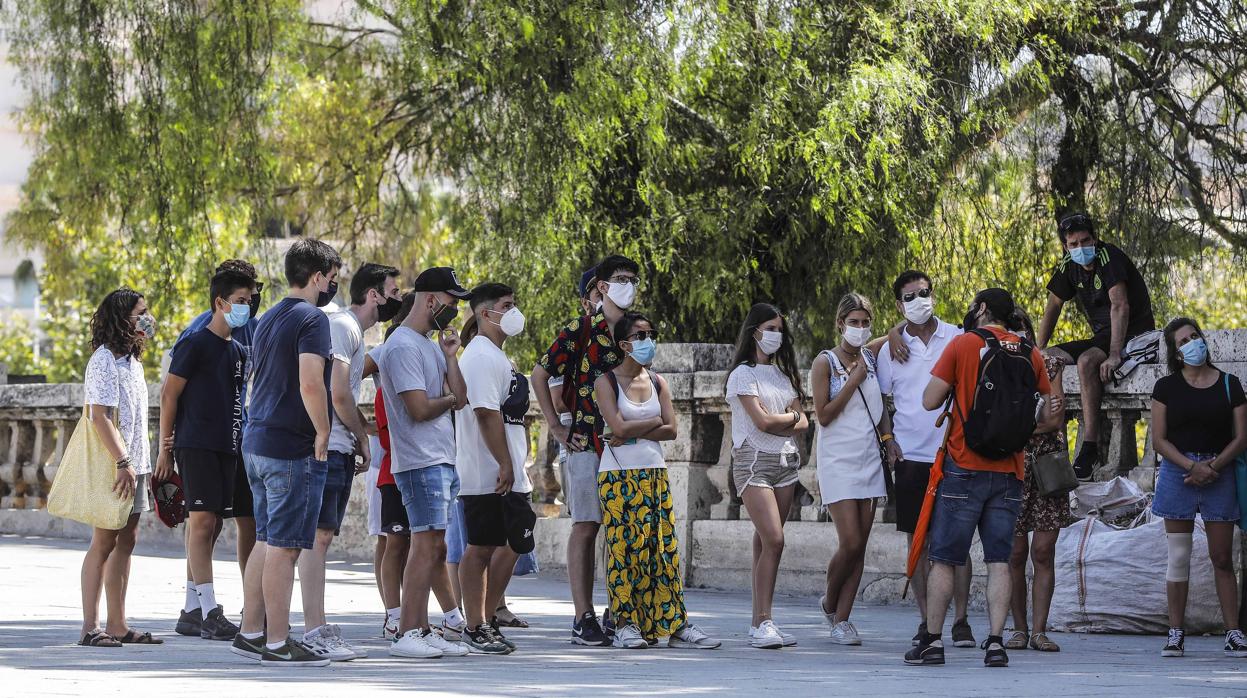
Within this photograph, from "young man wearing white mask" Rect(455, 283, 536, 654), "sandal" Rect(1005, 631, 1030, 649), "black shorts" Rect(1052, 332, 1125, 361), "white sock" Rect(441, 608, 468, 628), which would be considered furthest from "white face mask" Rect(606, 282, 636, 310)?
"black shorts" Rect(1052, 332, 1125, 361)

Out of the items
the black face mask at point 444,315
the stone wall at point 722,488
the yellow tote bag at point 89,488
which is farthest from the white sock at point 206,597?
the stone wall at point 722,488

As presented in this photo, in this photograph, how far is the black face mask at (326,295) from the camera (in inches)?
291

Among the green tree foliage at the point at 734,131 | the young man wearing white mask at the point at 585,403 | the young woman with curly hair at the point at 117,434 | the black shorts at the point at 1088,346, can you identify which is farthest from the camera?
the green tree foliage at the point at 734,131

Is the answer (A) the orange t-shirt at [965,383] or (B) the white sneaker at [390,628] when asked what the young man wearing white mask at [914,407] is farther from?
(B) the white sneaker at [390,628]

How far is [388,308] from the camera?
8.39 meters

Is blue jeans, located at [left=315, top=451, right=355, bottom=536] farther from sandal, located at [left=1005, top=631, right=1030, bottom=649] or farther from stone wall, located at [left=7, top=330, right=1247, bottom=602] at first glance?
stone wall, located at [left=7, top=330, right=1247, bottom=602]

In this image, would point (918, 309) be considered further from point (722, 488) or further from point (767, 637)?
point (722, 488)

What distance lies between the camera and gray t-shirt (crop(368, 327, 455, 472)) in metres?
7.54

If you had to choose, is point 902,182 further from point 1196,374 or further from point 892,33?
point 1196,374

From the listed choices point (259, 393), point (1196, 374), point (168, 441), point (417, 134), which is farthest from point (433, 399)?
point (417, 134)

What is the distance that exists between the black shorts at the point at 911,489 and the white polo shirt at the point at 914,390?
0.04m

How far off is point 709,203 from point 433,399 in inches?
303

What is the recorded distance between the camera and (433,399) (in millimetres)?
7562

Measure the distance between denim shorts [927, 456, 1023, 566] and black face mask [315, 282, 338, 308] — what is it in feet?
9.13
